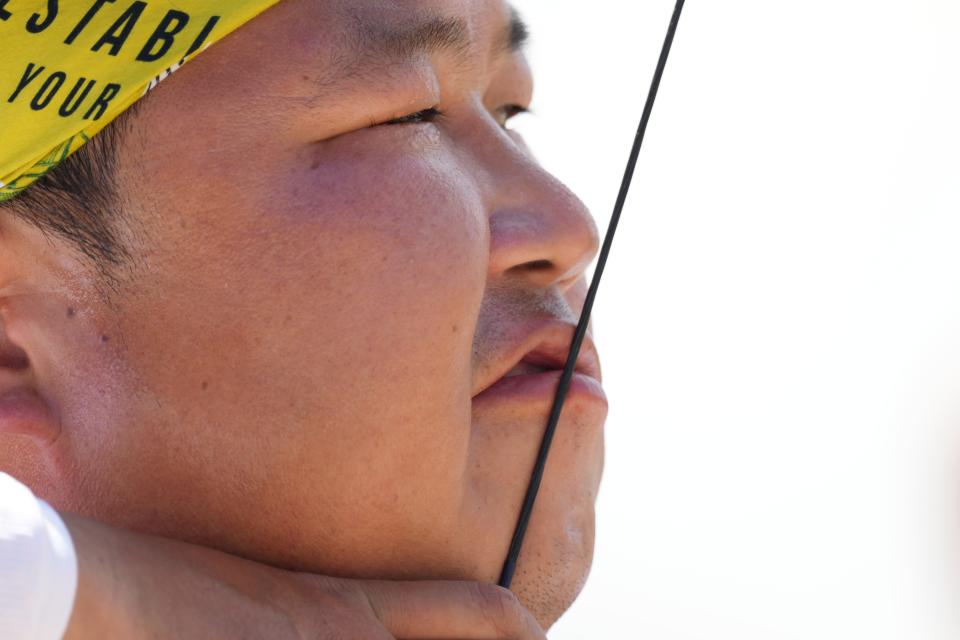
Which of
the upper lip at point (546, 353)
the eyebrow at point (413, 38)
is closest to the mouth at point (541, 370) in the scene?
the upper lip at point (546, 353)

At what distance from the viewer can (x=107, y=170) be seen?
0.74m

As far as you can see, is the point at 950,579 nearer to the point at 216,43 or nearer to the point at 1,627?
the point at 216,43

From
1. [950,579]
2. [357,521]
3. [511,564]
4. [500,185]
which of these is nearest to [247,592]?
[357,521]

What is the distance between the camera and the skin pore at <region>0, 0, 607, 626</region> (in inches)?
28.4

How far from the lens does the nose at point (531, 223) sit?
784 millimetres

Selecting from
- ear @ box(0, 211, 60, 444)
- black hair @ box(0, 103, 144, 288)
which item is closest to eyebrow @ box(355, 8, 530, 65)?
black hair @ box(0, 103, 144, 288)

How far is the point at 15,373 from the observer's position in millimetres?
769

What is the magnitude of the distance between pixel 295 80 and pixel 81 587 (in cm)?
37

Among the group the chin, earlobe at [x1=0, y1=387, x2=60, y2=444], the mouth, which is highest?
the mouth

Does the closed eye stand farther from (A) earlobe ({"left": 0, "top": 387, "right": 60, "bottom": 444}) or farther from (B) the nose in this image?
(A) earlobe ({"left": 0, "top": 387, "right": 60, "bottom": 444})

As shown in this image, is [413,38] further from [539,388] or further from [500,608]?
[500,608]

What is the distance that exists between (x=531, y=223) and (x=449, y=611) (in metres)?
0.27

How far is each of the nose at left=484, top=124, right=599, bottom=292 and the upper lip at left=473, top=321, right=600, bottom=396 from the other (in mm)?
37

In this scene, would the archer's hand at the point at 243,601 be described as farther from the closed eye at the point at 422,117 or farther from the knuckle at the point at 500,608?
the closed eye at the point at 422,117
